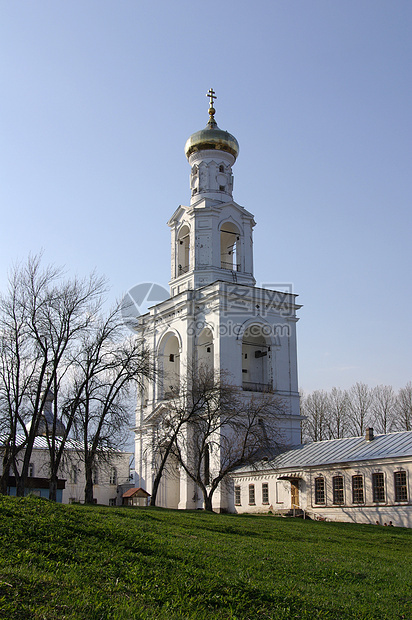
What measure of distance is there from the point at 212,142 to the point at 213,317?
12.2 metres

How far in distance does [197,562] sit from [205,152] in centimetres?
3538

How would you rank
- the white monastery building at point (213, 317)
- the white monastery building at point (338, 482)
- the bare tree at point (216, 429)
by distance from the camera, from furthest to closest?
the white monastery building at point (213, 317) → the bare tree at point (216, 429) → the white monastery building at point (338, 482)

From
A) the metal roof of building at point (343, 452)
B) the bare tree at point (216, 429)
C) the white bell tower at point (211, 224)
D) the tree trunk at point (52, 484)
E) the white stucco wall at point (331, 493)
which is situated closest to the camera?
the tree trunk at point (52, 484)

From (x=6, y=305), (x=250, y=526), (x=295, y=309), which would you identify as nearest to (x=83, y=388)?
(x=6, y=305)

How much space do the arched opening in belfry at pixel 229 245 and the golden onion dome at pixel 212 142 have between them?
499 cm

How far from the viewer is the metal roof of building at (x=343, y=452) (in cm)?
2778

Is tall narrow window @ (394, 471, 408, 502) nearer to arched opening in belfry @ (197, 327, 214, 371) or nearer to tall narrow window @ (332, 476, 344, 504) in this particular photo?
tall narrow window @ (332, 476, 344, 504)

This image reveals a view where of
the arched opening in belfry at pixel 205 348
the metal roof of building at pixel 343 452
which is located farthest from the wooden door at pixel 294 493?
the arched opening in belfry at pixel 205 348

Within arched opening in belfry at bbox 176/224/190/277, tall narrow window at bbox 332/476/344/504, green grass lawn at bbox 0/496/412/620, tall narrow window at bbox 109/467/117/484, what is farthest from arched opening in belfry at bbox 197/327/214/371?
green grass lawn at bbox 0/496/412/620

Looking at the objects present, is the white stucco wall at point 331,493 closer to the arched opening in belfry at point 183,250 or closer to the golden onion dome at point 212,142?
the arched opening in belfry at point 183,250

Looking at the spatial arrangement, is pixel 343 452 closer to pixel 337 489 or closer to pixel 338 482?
pixel 338 482

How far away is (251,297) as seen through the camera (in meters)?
38.4

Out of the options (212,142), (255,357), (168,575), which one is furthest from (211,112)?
(168,575)

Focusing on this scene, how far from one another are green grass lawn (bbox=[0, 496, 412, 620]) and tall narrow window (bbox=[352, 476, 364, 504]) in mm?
14124
